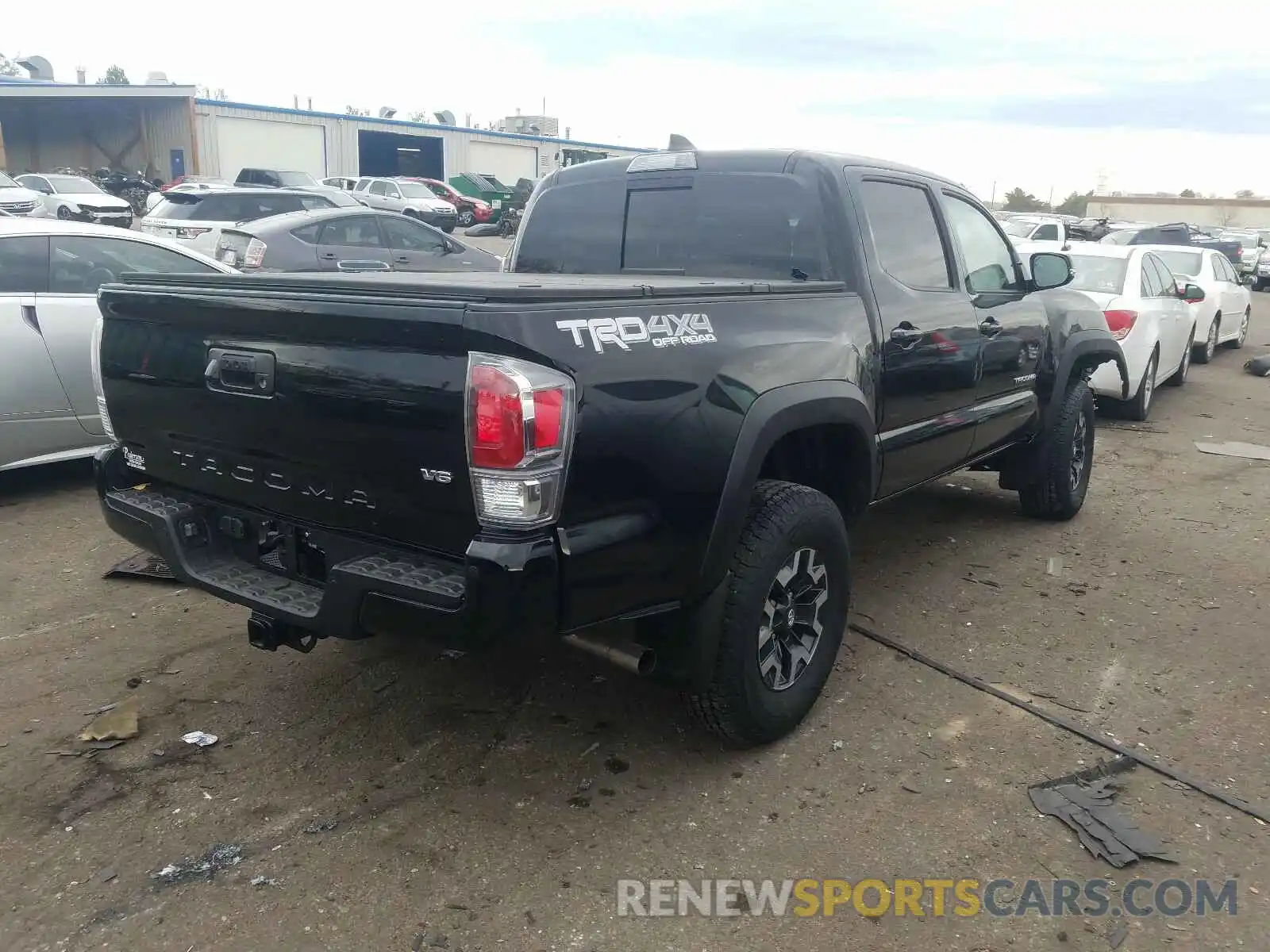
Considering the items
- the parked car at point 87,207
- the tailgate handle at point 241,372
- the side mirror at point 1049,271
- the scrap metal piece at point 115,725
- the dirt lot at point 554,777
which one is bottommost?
the parked car at point 87,207

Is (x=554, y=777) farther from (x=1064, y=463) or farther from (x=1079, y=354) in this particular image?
(x=1079, y=354)

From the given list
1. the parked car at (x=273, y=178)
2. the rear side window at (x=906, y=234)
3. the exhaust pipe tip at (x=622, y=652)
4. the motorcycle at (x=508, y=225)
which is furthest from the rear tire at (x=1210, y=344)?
the parked car at (x=273, y=178)

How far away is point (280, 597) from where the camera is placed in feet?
9.68

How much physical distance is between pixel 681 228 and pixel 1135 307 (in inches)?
250

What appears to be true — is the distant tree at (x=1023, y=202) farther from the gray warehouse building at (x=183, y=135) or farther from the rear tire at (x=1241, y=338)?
the rear tire at (x=1241, y=338)

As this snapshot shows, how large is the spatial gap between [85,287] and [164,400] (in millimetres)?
3317

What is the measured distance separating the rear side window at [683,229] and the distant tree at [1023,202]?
244 ft

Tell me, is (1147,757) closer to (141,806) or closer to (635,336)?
(635,336)

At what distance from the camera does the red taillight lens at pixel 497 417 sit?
243 centimetres

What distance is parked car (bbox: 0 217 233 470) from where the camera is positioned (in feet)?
18.2

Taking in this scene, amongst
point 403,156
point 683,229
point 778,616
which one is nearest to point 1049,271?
point 683,229

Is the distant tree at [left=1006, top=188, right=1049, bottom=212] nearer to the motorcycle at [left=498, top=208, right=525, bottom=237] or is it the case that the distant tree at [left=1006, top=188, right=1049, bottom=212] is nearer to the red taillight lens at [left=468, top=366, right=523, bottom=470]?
the motorcycle at [left=498, top=208, right=525, bottom=237]

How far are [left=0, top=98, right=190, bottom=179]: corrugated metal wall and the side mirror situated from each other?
4191cm

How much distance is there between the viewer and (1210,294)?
12.8m
